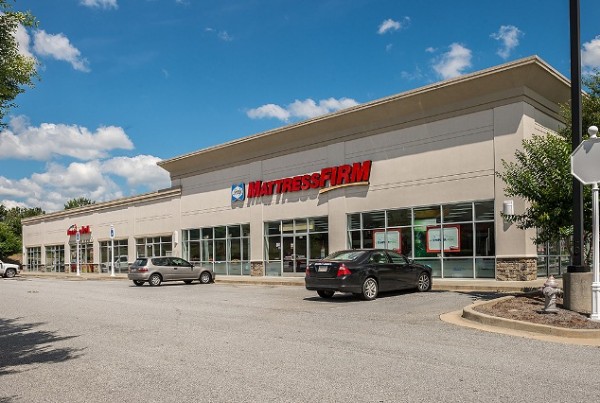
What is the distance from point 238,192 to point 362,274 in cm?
1876

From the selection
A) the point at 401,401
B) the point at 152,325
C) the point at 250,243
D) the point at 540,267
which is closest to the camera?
the point at 401,401

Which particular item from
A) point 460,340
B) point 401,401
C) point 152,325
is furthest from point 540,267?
point 401,401

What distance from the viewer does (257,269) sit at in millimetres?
31594

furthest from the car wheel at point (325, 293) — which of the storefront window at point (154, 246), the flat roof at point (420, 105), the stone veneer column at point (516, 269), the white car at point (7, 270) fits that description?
the white car at point (7, 270)

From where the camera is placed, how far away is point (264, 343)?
894 cm

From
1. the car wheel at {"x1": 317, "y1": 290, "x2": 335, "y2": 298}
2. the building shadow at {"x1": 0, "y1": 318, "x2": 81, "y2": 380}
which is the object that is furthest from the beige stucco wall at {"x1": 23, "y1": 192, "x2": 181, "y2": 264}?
the building shadow at {"x1": 0, "y1": 318, "x2": 81, "y2": 380}

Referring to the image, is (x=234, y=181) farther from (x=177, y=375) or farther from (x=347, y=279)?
(x=177, y=375)

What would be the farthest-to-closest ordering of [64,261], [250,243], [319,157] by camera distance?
[64,261]
[250,243]
[319,157]

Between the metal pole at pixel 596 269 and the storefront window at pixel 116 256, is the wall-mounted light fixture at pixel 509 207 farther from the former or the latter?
the storefront window at pixel 116 256

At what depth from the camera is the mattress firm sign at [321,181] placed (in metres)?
26.1

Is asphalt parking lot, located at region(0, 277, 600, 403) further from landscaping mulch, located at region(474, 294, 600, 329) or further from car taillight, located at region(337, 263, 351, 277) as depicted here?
car taillight, located at region(337, 263, 351, 277)

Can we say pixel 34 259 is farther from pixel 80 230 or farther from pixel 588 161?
pixel 588 161

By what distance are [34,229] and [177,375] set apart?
5979 centimetres

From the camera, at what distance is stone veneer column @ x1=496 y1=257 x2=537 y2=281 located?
20453mm
